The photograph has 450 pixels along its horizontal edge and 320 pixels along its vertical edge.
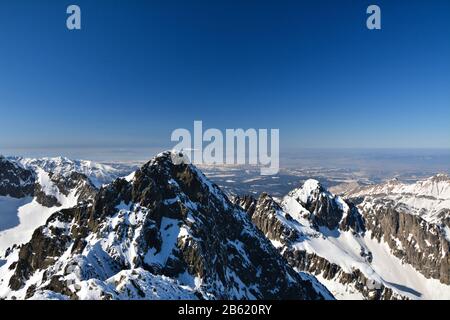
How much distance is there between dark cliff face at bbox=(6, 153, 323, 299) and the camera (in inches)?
4941

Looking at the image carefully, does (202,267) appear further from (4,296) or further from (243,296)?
(4,296)

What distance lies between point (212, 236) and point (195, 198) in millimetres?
22192

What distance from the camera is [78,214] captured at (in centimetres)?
14662

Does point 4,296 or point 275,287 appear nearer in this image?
point 4,296

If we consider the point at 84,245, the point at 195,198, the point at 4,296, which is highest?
the point at 195,198

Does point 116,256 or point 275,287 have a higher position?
point 116,256

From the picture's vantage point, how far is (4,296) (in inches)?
5094

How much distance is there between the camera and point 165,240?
136750 mm

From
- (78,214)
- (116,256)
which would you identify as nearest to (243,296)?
(116,256)

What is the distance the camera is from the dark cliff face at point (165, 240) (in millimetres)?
125512
